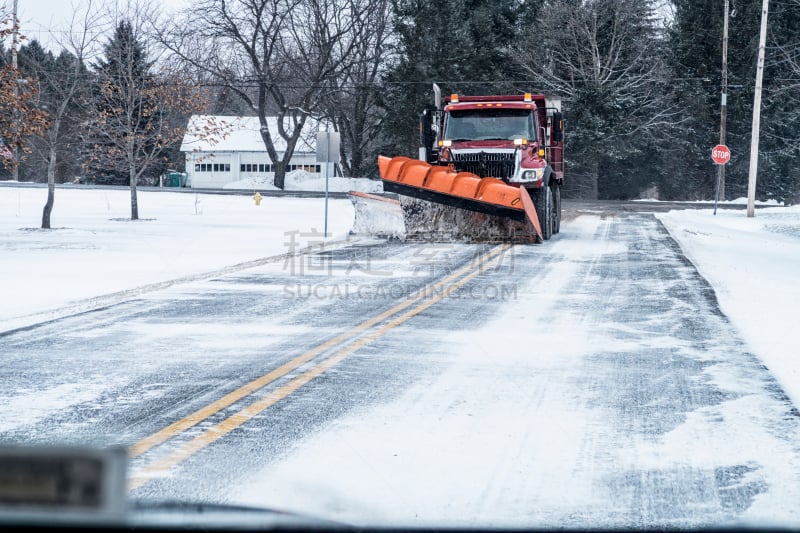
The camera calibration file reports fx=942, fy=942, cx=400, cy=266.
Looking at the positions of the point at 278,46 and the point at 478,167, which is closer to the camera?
the point at 478,167

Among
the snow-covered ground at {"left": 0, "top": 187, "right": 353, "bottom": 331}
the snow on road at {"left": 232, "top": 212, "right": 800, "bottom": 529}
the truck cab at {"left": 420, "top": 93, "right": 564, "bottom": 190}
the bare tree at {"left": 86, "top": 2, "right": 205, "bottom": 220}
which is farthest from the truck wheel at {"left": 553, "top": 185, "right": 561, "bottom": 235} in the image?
the snow on road at {"left": 232, "top": 212, "right": 800, "bottom": 529}

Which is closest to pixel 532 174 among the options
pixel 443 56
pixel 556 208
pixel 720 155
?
pixel 556 208

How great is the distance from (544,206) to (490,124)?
224cm

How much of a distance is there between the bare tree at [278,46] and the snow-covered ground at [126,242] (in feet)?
53.3

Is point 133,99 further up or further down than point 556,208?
further up

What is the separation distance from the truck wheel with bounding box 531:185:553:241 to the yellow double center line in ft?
32.9

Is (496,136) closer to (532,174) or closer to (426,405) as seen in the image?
(532,174)

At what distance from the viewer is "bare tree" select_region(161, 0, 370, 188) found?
5522 centimetres

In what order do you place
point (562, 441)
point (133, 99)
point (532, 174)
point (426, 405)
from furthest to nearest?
point (133, 99)
point (532, 174)
point (426, 405)
point (562, 441)

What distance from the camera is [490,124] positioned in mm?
21328

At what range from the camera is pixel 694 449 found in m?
5.23

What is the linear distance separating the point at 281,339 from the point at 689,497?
17.1ft

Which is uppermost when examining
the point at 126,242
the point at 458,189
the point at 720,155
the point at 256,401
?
the point at 720,155

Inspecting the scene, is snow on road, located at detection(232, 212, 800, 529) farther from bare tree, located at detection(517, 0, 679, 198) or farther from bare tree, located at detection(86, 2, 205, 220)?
bare tree, located at detection(517, 0, 679, 198)
